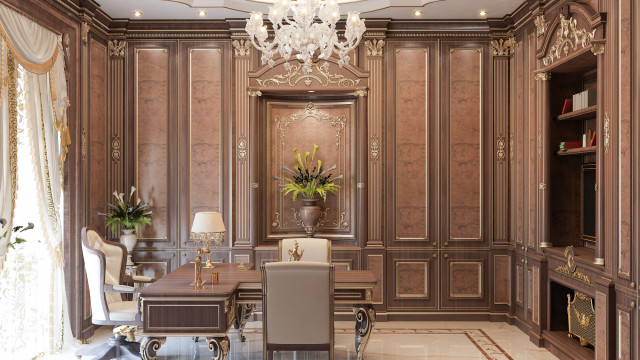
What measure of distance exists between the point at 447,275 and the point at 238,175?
2654 millimetres

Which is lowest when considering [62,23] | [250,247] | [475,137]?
[250,247]

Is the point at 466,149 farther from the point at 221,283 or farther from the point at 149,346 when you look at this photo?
the point at 149,346

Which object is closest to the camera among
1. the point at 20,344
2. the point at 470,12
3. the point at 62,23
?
the point at 20,344

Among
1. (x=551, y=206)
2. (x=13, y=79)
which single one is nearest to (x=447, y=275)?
(x=551, y=206)

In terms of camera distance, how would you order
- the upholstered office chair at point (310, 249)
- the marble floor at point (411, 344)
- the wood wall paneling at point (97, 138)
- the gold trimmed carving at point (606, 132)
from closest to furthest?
the gold trimmed carving at point (606, 132), the marble floor at point (411, 344), the upholstered office chair at point (310, 249), the wood wall paneling at point (97, 138)

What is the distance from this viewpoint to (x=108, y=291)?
14.1 ft

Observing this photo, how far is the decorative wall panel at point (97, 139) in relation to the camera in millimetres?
5430

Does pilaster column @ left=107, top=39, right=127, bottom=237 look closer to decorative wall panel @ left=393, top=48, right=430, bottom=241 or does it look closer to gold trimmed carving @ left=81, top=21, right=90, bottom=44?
gold trimmed carving @ left=81, top=21, right=90, bottom=44

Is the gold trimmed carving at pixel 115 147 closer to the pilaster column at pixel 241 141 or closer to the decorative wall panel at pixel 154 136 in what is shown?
the decorative wall panel at pixel 154 136

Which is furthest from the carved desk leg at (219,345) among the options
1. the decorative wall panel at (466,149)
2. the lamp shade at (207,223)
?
the decorative wall panel at (466,149)

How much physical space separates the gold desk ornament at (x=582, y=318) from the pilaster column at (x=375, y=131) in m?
2.10

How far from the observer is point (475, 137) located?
19.8 ft

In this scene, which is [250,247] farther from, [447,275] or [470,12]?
[470,12]

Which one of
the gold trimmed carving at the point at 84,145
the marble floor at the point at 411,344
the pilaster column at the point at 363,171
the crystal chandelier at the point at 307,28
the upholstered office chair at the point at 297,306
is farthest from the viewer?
the pilaster column at the point at 363,171
